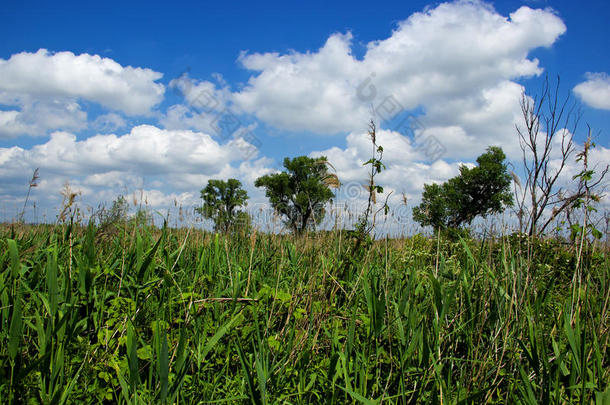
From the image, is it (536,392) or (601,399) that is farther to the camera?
(536,392)

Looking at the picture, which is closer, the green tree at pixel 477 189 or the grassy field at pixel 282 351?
the grassy field at pixel 282 351

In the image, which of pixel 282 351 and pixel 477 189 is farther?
pixel 477 189

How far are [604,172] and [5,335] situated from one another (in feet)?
23.8

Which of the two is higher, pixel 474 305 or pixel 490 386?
pixel 474 305

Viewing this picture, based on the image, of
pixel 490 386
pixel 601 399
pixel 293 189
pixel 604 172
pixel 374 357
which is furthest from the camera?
pixel 293 189

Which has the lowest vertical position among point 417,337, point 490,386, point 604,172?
point 490,386

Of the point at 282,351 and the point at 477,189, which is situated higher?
the point at 477,189

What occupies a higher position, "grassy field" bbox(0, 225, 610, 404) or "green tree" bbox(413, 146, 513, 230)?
"green tree" bbox(413, 146, 513, 230)

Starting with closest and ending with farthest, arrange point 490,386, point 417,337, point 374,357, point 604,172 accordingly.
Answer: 1. point 490,386
2. point 417,337
3. point 374,357
4. point 604,172

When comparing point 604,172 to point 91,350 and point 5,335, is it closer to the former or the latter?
point 91,350

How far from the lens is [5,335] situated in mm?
2375

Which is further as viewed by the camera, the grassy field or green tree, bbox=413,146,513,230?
green tree, bbox=413,146,513,230

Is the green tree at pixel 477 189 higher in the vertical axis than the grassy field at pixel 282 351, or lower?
higher

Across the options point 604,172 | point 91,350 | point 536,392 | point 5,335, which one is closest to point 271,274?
point 91,350
